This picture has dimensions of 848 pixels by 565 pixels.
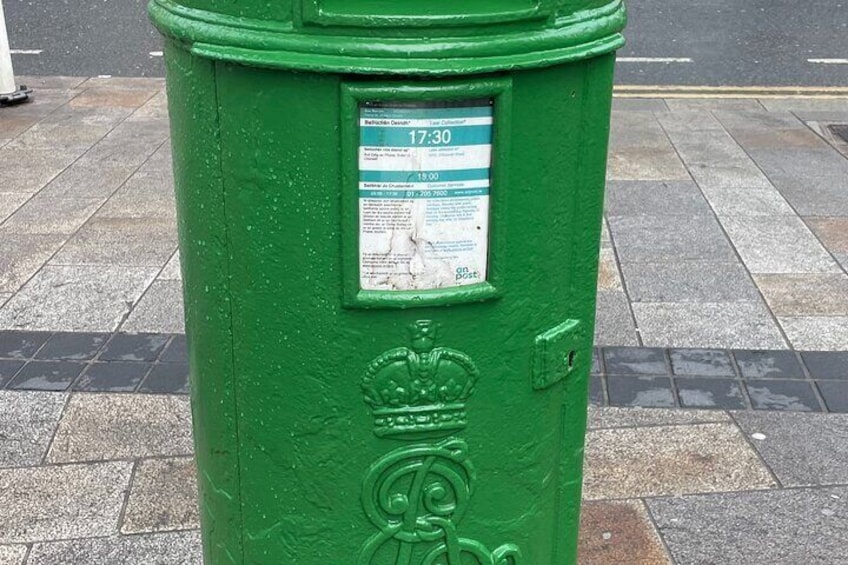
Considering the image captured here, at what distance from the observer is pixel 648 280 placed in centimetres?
502

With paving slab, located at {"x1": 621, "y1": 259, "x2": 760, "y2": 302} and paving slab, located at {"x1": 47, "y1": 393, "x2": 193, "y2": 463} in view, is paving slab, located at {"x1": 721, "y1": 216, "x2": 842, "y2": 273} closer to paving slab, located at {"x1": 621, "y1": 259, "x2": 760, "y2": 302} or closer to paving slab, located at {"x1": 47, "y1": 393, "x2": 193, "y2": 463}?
paving slab, located at {"x1": 621, "y1": 259, "x2": 760, "y2": 302}

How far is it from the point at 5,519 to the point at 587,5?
8.23 ft

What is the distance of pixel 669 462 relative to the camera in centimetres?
349

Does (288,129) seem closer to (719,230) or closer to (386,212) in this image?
(386,212)

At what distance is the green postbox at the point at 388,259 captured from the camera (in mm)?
1565

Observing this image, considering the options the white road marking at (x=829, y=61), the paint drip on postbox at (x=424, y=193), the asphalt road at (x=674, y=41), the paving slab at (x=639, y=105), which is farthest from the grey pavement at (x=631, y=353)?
the white road marking at (x=829, y=61)

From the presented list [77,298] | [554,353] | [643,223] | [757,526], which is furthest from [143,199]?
[554,353]

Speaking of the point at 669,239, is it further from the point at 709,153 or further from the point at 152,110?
the point at 152,110

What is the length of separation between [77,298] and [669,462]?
9.35 ft

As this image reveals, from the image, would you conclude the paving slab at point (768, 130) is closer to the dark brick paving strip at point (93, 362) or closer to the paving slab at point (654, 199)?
the paving slab at point (654, 199)

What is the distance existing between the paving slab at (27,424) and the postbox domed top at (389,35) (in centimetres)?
234

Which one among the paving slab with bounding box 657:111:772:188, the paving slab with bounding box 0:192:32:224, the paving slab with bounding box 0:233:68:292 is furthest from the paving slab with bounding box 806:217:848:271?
the paving slab with bounding box 0:192:32:224

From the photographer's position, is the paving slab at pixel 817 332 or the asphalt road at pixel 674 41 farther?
the asphalt road at pixel 674 41

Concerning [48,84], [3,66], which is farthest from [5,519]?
[48,84]
